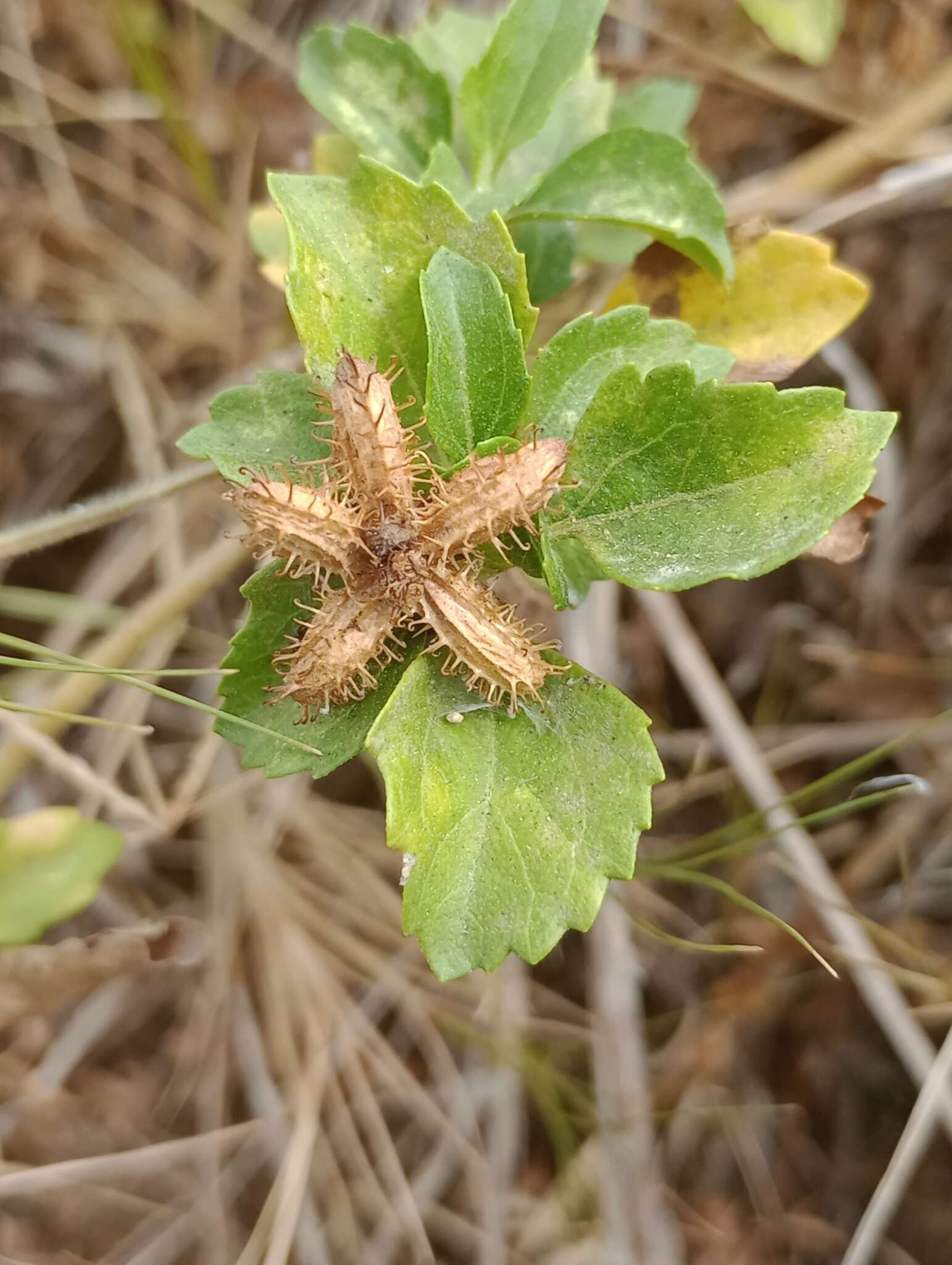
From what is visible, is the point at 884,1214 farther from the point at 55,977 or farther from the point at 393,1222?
the point at 55,977

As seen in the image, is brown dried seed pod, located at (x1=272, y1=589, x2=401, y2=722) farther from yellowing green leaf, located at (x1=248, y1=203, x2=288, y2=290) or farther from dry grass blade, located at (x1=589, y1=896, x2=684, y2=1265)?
dry grass blade, located at (x1=589, y1=896, x2=684, y2=1265)

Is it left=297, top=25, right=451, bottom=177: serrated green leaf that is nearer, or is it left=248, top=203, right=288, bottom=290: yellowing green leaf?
left=297, top=25, right=451, bottom=177: serrated green leaf

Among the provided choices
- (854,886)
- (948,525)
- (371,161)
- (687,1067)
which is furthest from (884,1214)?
(371,161)

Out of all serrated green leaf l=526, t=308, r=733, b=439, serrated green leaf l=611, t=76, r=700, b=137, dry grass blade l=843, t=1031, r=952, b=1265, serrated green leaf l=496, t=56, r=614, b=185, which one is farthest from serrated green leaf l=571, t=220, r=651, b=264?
dry grass blade l=843, t=1031, r=952, b=1265

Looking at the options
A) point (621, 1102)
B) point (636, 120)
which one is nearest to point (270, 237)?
point (636, 120)

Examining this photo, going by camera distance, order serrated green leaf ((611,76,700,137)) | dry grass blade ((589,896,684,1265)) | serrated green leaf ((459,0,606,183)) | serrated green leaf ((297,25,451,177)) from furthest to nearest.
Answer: dry grass blade ((589,896,684,1265)) < serrated green leaf ((611,76,700,137)) < serrated green leaf ((297,25,451,177)) < serrated green leaf ((459,0,606,183))

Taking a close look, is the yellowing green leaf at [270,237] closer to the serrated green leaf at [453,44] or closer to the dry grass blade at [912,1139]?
the serrated green leaf at [453,44]
